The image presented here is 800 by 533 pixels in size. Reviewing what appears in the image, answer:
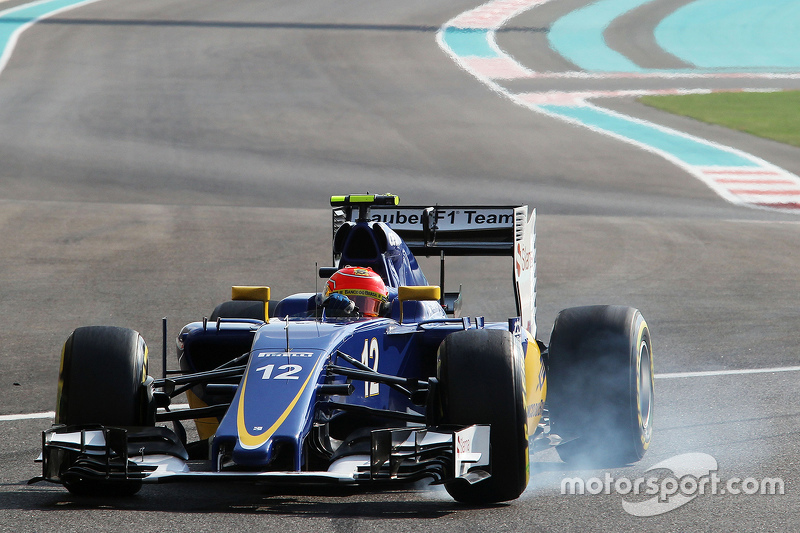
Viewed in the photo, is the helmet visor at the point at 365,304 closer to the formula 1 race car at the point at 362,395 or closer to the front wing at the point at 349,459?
the formula 1 race car at the point at 362,395

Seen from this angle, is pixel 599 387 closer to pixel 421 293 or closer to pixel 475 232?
pixel 421 293

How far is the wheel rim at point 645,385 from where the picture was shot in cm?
781

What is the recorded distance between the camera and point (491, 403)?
5.99 meters

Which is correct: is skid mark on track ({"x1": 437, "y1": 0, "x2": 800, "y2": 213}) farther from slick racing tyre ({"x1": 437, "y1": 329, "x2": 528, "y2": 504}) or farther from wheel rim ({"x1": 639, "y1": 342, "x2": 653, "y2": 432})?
slick racing tyre ({"x1": 437, "y1": 329, "x2": 528, "y2": 504})

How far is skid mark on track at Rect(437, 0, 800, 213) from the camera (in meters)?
22.5

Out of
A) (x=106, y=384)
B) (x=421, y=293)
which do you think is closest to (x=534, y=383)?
(x=421, y=293)

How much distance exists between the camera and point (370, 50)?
34.1 metres

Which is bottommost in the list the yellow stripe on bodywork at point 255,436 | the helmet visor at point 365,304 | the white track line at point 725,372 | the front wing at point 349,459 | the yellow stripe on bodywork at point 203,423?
the white track line at point 725,372

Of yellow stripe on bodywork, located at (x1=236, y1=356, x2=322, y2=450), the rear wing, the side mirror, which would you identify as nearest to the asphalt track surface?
yellow stripe on bodywork, located at (x1=236, y1=356, x2=322, y2=450)

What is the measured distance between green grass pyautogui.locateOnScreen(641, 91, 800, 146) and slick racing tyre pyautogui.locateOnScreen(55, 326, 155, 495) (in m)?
22.4

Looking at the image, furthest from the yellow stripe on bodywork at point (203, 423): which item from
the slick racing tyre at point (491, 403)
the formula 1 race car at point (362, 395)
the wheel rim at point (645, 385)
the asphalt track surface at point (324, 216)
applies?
the wheel rim at point (645, 385)

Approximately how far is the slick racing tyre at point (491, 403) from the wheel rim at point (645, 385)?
6.42 ft

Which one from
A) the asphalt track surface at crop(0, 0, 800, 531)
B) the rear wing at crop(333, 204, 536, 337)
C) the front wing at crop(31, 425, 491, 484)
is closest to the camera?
the front wing at crop(31, 425, 491, 484)

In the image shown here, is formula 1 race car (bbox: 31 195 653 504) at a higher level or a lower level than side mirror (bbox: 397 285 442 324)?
lower
